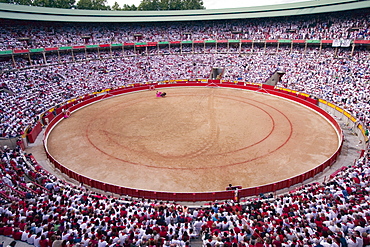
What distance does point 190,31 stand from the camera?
71.8 metres

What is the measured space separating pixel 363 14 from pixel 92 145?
56836 millimetres

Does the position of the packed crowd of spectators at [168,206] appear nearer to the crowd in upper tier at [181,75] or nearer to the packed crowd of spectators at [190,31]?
the crowd in upper tier at [181,75]

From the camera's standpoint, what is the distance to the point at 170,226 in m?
12.0

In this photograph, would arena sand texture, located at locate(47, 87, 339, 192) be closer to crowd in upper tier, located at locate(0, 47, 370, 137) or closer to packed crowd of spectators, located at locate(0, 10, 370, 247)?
packed crowd of spectators, located at locate(0, 10, 370, 247)

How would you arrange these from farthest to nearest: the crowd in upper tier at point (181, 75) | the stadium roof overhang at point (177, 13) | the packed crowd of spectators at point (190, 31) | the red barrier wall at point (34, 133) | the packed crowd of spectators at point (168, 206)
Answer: the packed crowd of spectators at point (190, 31) < the stadium roof overhang at point (177, 13) < the crowd in upper tier at point (181, 75) < the red barrier wall at point (34, 133) < the packed crowd of spectators at point (168, 206)

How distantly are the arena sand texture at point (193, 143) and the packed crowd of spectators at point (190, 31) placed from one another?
24.5 meters

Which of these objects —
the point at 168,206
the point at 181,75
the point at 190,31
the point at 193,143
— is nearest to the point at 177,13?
the point at 190,31

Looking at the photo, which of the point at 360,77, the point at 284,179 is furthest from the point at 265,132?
the point at 360,77

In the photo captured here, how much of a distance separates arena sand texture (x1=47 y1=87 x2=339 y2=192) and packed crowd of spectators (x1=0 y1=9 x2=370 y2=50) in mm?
24526

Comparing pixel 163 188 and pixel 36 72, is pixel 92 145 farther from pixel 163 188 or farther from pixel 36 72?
pixel 36 72

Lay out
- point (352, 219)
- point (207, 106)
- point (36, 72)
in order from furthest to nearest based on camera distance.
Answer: point (36, 72) < point (207, 106) < point (352, 219)

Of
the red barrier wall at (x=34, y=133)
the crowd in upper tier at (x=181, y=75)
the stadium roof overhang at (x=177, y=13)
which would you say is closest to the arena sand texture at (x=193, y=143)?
the red barrier wall at (x=34, y=133)

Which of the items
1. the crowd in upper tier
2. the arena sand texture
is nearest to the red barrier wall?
the crowd in upper tier

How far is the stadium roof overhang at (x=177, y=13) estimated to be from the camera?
4931cm
